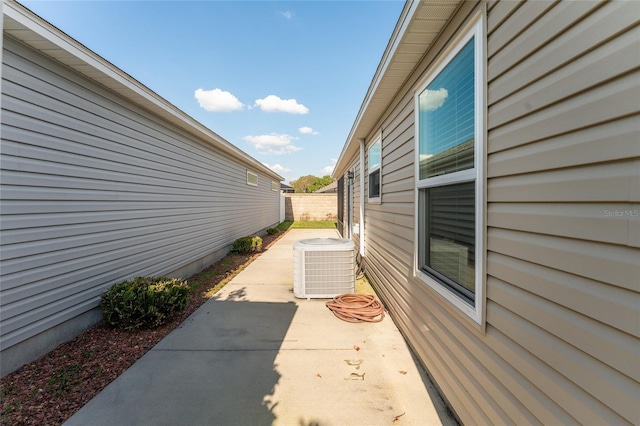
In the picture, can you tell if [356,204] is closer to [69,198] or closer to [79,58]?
[69,198]

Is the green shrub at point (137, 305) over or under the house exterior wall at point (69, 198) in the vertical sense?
under

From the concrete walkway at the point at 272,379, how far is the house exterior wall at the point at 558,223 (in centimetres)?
58

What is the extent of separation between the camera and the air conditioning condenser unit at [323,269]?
4.19 m

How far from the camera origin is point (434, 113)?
2.42 meters

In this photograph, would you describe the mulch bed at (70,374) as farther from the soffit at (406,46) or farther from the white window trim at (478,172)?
the soffit at (406,46)

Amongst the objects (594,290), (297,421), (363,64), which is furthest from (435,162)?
(363,64)

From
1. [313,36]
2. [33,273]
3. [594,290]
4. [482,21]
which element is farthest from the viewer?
[313,36]

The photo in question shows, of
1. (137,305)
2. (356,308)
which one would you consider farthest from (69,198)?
(356,308)

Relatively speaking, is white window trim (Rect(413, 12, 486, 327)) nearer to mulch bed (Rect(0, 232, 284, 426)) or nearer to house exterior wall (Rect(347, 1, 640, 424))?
house exterior wall (Rect(347, 1, 640, 424))

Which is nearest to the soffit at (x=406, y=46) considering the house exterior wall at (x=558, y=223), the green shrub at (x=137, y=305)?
the house exterior wall at (x=558, y=223)

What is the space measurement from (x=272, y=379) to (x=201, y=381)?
1.88 feet

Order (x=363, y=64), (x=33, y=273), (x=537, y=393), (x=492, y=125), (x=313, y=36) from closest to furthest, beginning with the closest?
(x=537, y=393) < (x=492, y=125) < (x=33, y=273) < (x=363, y=64) < (x=313, y=36)

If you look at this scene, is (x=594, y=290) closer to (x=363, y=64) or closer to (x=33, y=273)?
(x=33, y=273)

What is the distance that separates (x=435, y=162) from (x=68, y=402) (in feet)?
11.0
